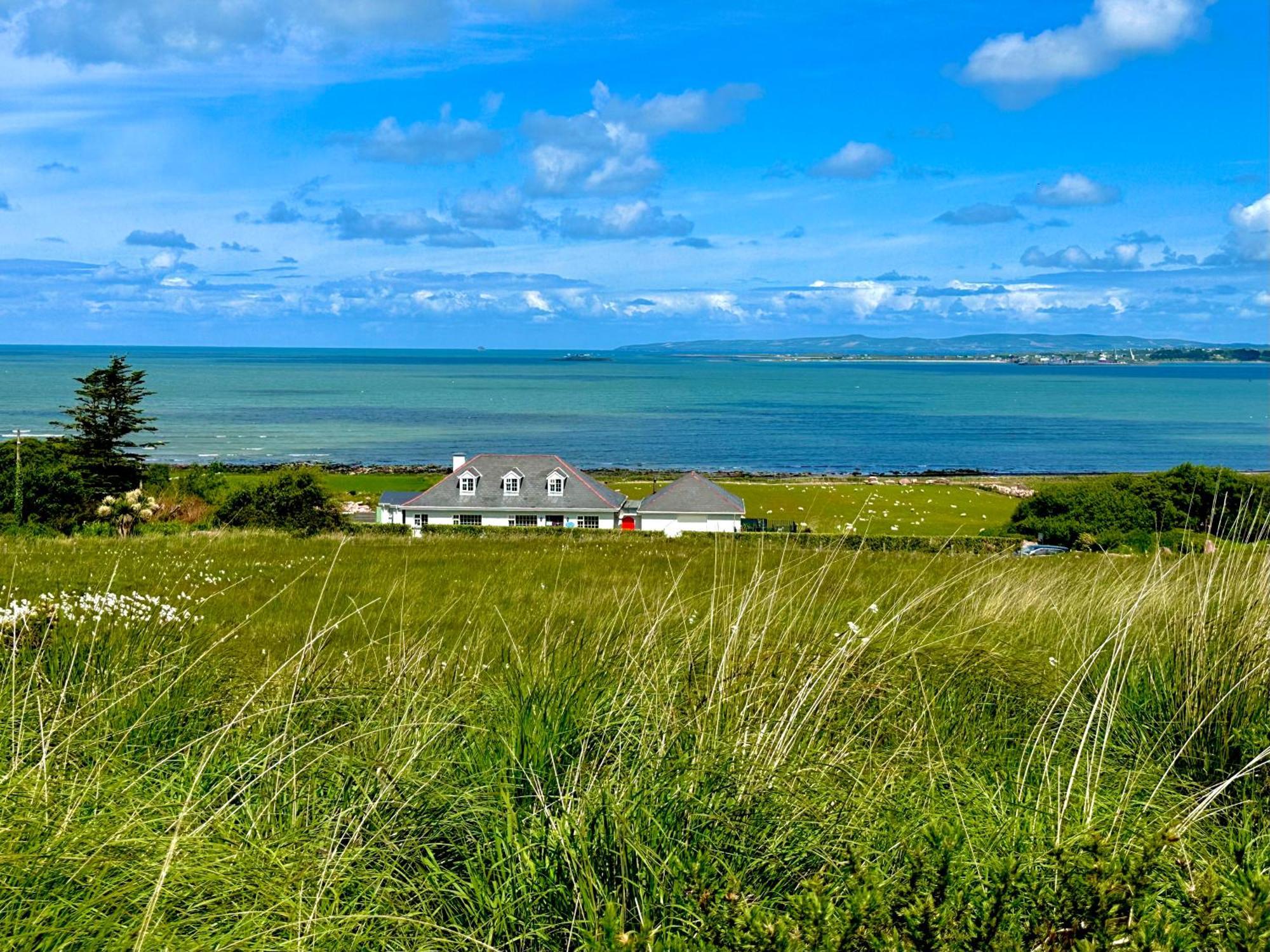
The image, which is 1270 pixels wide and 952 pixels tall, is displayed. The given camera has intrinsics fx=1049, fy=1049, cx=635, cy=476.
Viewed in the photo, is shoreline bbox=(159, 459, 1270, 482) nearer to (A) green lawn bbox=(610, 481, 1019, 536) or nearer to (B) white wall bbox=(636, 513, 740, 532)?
(A) green lawn bbox=(610, 481, 1019, 536)

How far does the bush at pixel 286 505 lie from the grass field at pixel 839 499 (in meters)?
20.6

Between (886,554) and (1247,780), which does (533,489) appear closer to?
(886,554)

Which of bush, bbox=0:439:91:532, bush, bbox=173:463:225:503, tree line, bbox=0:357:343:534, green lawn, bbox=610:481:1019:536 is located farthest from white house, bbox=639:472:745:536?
bush, bbox=0:439:91:532

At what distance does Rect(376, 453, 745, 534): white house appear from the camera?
44906 millimetres

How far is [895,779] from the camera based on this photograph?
4.35 meters

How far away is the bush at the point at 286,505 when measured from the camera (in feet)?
90.8

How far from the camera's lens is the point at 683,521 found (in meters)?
44.5

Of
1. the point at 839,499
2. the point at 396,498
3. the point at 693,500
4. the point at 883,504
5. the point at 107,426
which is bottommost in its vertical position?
the point at 883,504

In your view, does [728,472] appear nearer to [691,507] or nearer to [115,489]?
[691,507]

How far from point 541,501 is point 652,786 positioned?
42.9m

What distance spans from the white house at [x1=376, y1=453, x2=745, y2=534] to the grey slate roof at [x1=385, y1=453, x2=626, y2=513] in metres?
0.03

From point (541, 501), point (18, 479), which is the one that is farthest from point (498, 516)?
point (18, 479)

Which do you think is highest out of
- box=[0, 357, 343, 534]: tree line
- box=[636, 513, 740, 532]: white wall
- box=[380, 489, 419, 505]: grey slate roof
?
box=[0, 357, 343, 534]: tree line

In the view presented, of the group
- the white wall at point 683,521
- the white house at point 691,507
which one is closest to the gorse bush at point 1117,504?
the white wall at point 683,521
